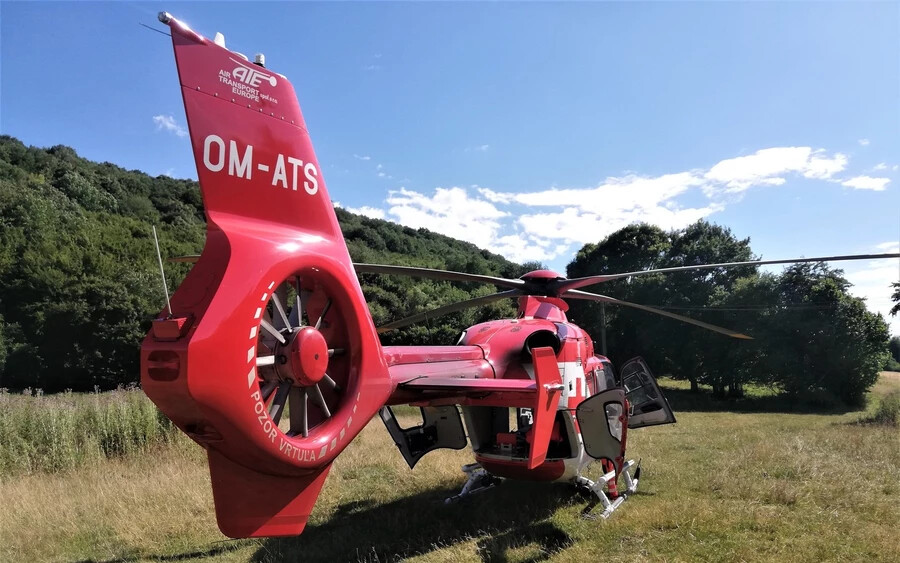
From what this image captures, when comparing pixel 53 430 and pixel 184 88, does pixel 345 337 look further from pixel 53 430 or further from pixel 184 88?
pixel 53 430

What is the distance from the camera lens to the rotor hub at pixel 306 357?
144 inches

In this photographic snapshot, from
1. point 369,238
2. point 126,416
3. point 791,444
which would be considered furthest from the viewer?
point 369,238

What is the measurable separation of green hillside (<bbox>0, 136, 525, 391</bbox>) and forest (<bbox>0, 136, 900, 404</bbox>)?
8 cm

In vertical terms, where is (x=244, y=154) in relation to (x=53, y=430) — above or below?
above

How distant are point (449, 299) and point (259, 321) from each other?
122 ft

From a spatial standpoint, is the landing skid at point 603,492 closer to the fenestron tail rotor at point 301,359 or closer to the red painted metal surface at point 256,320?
the red painted metal surface at point 256,320

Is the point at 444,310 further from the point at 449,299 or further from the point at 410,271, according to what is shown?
the point at 449,299

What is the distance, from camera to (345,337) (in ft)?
14.1

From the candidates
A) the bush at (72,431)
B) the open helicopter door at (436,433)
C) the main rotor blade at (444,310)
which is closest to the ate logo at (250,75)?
the main rotor blade at (444,310)

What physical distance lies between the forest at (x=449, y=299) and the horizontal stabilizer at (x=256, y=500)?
991 inches

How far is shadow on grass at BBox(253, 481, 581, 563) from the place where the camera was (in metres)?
6.76

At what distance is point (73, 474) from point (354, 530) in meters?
5.51

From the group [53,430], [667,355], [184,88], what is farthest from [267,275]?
[667,355]

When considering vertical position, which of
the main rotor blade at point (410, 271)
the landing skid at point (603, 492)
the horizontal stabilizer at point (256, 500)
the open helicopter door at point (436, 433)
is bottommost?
the landing skid at point (603, 492)
